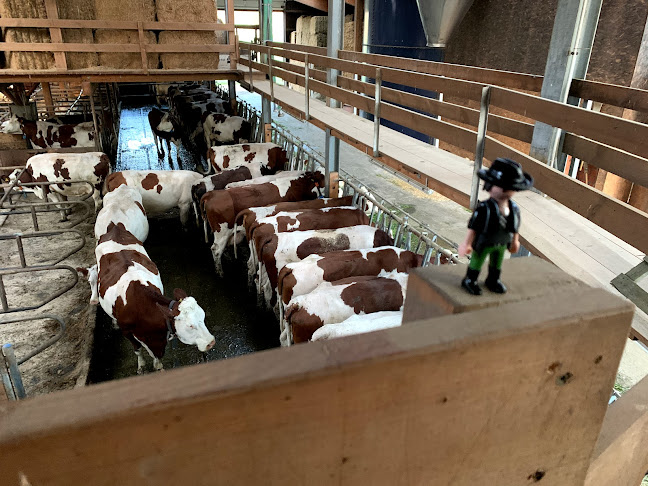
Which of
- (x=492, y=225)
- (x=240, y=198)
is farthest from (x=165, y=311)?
(x=492, y=225)

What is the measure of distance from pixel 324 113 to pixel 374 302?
375 cm

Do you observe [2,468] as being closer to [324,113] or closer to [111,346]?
[111,346]

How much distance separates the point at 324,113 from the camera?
288 inches

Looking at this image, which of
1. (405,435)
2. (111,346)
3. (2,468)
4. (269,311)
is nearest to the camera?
(2,468)

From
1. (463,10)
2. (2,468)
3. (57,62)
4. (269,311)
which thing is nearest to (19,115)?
(57,62)

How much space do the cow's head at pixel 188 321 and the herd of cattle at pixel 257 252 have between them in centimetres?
1

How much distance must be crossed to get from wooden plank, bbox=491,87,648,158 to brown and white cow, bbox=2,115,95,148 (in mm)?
10826

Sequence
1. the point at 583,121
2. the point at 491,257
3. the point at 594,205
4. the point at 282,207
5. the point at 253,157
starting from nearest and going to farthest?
the point at 491,257
the point at 594,205
the point at 583,121
the point at 282,207
the point at 253,157

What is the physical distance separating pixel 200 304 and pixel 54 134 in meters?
7.45

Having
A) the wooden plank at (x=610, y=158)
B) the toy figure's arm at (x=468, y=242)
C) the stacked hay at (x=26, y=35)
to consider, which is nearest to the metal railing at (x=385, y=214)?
the wooden plank at (x=610, y=158)

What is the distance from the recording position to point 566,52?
3.82m

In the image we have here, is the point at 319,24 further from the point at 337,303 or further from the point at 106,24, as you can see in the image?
the point at 337,303

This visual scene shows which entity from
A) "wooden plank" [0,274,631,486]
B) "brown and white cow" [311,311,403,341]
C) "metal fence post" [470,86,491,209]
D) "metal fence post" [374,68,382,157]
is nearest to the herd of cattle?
"brown and white cow" [311,311,403,341]

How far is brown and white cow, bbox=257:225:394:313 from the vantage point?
19.3ft
